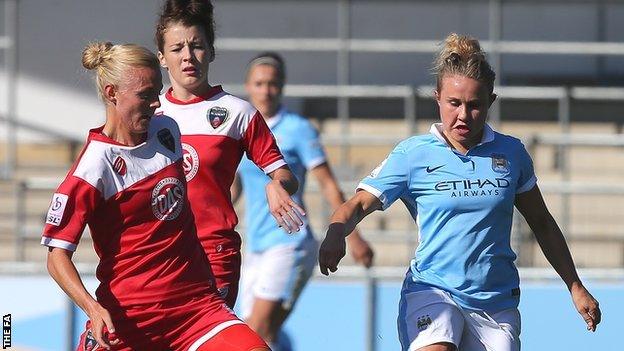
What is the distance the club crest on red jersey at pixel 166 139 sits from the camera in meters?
5.10

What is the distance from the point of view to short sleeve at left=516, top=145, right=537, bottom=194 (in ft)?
17.9

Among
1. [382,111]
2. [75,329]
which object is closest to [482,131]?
[75,329]

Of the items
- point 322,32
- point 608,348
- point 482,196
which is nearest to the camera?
point 482,196

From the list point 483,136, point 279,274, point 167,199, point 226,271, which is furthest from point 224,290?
point 279,274

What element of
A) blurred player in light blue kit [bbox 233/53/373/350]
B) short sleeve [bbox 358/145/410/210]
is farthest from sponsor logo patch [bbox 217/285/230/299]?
blurred player in light blue kit [bbox 233/53/373/350]

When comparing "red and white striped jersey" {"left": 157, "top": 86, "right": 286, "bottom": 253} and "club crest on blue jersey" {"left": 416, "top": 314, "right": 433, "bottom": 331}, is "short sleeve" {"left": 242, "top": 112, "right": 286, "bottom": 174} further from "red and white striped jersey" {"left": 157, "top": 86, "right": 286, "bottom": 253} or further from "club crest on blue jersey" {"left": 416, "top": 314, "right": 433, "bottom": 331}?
"club crest on blue jersey" {"left": 416, "top": 314, "right": 433, "bottom": 331}

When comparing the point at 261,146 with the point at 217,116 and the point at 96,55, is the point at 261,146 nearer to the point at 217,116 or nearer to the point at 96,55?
the point at 217,116

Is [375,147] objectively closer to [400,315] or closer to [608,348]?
[608,348]

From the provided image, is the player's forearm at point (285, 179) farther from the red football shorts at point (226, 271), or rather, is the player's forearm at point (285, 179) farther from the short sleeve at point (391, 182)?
the red football shorts at point (226, 271)

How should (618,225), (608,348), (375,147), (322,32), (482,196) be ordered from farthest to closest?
(322,32), (375,147), (618,225), (608,348), (482,196)

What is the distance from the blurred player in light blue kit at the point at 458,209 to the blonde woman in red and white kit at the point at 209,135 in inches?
21.6

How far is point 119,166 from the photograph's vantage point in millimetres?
4910

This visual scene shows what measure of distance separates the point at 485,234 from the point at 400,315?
18.6 inches

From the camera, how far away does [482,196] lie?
5.28 metres
